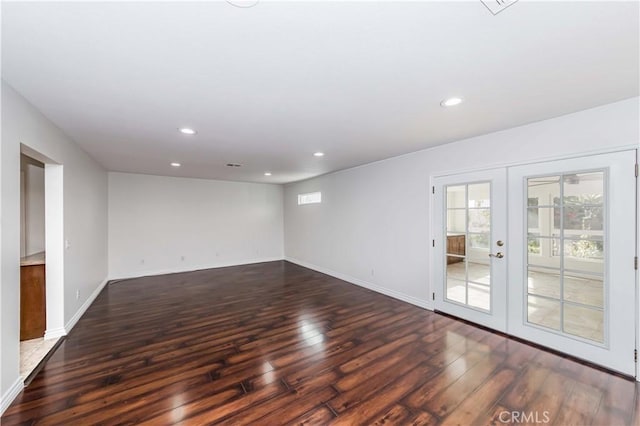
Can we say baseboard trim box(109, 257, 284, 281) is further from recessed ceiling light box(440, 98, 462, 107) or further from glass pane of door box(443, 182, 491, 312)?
recessed ceiling light box(440, 98, 462, 107)

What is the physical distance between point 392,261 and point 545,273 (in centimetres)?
212

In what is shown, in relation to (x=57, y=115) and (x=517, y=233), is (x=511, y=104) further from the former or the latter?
(x=57, y=115)

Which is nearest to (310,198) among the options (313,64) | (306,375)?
(306,375)

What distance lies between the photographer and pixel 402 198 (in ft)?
14.5

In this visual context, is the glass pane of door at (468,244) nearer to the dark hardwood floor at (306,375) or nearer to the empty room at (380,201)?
the empty room at (380,201)

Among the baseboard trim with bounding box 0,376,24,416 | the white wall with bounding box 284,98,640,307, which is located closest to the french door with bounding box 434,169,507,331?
the white wall with bounding box 284,98,640,307

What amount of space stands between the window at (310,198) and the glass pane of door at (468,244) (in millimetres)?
3342

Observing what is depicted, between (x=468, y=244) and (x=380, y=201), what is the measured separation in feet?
5.47

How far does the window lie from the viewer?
6581 mm

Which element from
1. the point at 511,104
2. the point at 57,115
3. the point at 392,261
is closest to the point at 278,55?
the point at 511,104

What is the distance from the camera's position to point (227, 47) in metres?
1.55

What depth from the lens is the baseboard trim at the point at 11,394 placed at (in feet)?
6.19

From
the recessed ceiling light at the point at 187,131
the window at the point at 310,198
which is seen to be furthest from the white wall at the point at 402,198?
the recessed ceiling light at the point at 187,131

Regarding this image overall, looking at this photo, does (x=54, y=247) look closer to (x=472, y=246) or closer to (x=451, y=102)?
(x=451, y=102)
